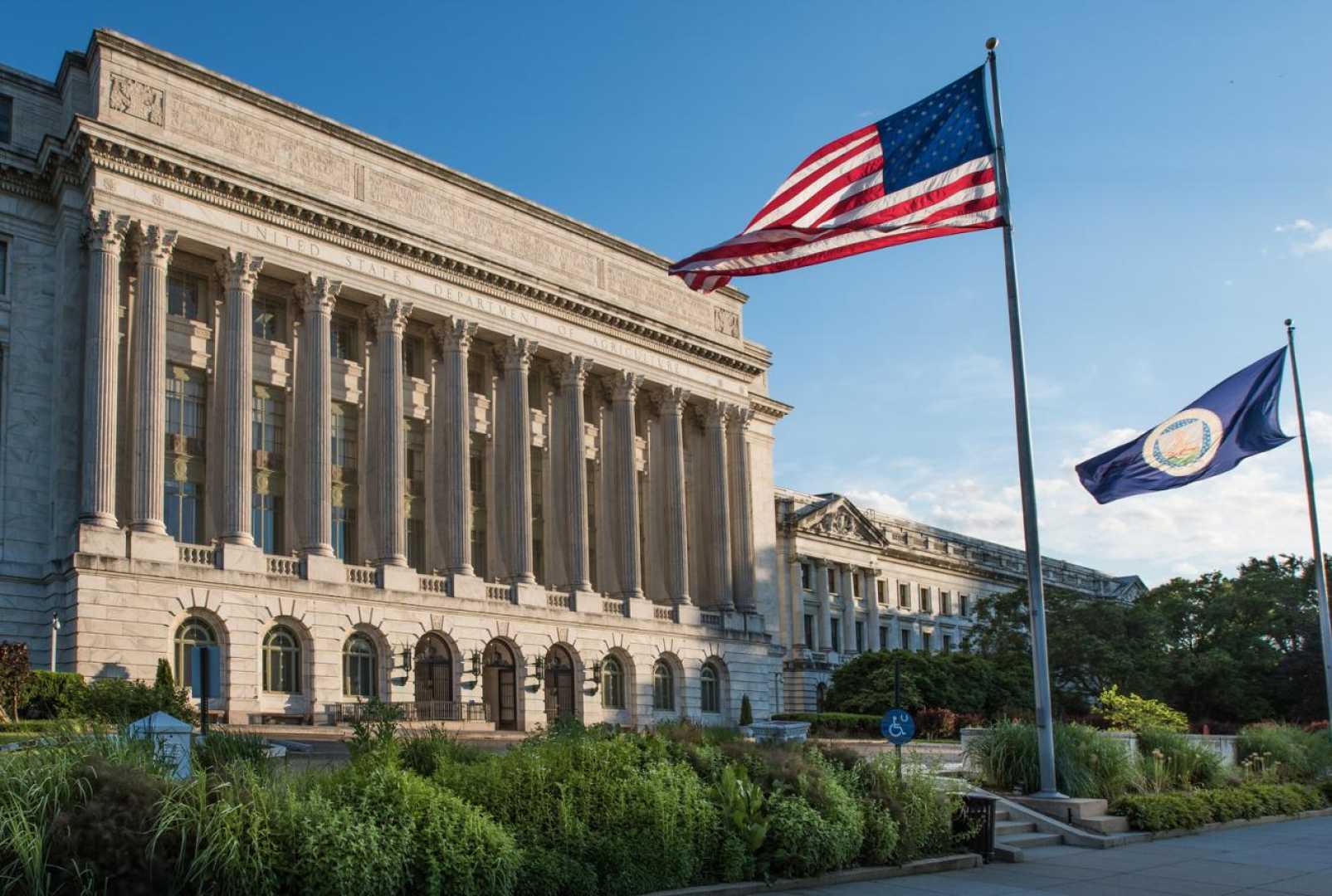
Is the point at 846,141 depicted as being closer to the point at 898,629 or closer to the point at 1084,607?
the point at 1084,607

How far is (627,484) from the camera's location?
60.3 meters

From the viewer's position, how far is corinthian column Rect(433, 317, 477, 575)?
51719mm

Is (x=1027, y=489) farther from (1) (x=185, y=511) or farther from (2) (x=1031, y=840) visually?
(1) (x=185, y=511)

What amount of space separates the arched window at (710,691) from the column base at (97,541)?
96.1ft

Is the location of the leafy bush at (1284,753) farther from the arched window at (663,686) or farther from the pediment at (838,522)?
the pediment at (838,522)

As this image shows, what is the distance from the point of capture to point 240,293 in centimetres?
4572

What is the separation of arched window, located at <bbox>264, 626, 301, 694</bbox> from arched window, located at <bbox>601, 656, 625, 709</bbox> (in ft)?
49.5

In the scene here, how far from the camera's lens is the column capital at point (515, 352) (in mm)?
55594

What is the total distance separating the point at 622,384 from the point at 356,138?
16.7 meters

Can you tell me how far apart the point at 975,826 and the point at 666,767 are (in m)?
6.16

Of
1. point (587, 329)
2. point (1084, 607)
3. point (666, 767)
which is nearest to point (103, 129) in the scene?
point (587, 329)

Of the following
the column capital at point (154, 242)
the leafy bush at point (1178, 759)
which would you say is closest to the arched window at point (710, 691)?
the column capital at point (154, 242)

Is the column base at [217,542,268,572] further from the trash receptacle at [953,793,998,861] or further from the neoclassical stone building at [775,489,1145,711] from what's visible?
the neoclassical stone building at [775,489,1145,711]

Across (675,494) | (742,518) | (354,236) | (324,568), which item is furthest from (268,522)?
(742,518)
